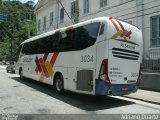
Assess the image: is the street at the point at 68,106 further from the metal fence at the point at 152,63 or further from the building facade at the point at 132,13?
the building facade at the point at 132,13

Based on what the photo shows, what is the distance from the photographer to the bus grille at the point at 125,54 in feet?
34.5

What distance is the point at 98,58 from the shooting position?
34.0ft

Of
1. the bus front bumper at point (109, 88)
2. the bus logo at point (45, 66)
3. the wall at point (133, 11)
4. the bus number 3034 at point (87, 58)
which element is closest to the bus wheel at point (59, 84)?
the bus logo at point (45, 66)

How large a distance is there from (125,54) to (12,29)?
66014mm

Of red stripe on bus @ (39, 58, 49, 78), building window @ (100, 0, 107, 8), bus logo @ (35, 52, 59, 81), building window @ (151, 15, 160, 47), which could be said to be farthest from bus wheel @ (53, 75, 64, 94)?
building window @ (100, 0, 107, 8)

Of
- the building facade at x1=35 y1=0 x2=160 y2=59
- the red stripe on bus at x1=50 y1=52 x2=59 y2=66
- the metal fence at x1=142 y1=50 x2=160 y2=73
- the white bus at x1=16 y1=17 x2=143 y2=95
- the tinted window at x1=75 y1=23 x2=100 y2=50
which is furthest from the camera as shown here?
the building facade at x1=35 y1=0 x2=160 y2=59

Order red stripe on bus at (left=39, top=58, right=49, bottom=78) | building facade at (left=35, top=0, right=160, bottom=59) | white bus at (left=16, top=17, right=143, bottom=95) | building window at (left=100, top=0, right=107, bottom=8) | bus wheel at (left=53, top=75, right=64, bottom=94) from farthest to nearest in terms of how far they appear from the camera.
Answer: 1. building window at (left=100, top=0, right=107, bottom=8)
2. building facade at (left=35, top=0, right=160, bottom=59)
3. red stripe on bus at (left=39, top=58, right=49, bottom=78)
4. bus wheel at (left=53, top=75, right=64, bottom=94)
5. white bus at (left=16, top=17, right=143, bottom=95)

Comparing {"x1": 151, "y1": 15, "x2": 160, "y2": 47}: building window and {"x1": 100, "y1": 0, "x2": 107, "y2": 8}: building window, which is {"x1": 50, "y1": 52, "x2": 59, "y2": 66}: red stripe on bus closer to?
{"x1": 151, "y1": 15, "x2": 160, "y2": 47}: building window

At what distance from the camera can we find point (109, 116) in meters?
8.81

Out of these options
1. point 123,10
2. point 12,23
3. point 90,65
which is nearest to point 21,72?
point 123,10

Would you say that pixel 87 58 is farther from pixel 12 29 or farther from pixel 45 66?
pixel 12 29

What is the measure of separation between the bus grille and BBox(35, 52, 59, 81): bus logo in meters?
4.11

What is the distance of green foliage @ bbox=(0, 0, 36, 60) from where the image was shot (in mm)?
69312

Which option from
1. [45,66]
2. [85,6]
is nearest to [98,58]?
[45,66]
